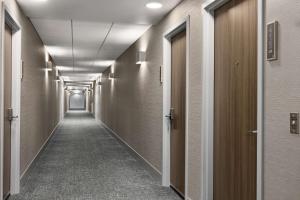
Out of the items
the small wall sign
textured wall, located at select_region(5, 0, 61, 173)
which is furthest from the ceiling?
the small wall sign

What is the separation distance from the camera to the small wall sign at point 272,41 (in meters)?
1.81

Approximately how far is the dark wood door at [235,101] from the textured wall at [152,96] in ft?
0.96

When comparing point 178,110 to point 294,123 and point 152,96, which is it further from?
point 294,123

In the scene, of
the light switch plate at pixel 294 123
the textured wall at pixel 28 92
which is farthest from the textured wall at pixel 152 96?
the textured wall at pixel 28 92

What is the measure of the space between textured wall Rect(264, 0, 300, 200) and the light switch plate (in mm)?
29

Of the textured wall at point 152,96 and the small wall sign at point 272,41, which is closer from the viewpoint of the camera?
the small wall sign at point 272,41

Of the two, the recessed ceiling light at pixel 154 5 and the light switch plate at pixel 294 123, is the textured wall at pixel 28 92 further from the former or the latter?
the light switch plate at pixel 294 123

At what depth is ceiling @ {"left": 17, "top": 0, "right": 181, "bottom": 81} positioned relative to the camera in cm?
371

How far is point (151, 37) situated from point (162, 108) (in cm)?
135

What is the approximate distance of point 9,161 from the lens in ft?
11.5

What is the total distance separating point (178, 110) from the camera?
150 inches

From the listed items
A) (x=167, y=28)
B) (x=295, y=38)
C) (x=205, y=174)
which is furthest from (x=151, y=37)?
(x=295, y=38)

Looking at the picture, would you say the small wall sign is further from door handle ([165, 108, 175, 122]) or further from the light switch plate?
door handle ([165, 108, 175, 122])

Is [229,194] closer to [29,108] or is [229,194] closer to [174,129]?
[174,129]
